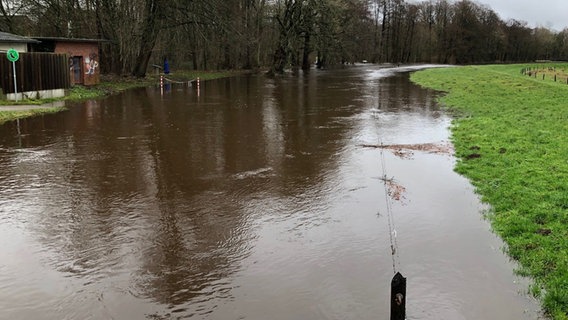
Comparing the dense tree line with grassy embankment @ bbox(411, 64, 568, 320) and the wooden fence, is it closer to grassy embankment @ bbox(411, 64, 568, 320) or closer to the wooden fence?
the wooden fence

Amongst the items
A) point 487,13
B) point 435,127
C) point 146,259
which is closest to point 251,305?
point 146,259

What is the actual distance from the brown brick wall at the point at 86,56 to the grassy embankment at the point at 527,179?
20420mm

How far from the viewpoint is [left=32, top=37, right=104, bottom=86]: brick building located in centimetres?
2658

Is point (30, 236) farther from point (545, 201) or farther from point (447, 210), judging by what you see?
point (545, 201)

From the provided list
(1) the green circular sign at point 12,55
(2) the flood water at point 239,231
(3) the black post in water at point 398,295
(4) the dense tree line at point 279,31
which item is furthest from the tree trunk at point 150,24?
(3) the black post in water at point 398,295

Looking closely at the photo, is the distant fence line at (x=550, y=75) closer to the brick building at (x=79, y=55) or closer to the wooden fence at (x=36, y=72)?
the brick building at (x=79, y=55)

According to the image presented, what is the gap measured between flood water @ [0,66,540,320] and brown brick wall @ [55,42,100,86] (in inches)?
587

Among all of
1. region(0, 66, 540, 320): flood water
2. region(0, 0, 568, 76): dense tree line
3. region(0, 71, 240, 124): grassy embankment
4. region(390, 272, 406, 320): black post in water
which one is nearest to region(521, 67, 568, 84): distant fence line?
region(0, 0, 568, 76): dense tree line

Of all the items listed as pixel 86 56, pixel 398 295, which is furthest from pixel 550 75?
pixel 398 295

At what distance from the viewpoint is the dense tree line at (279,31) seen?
113 feet

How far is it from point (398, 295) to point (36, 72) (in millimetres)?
21265

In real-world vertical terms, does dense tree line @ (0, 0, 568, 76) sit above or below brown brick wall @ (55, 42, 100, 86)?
above

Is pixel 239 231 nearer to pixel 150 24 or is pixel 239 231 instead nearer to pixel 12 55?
pixel 12 55

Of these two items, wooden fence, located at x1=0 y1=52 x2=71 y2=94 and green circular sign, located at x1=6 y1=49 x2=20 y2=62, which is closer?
green circular sign, located at x1=6 y1=49 x2=20 y2=62
